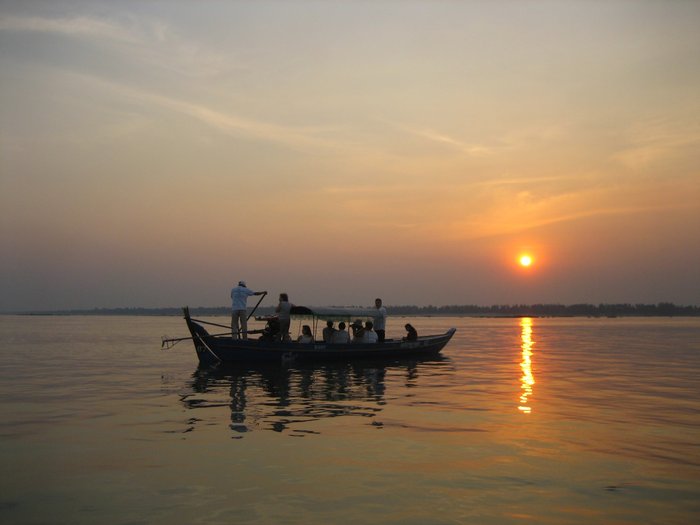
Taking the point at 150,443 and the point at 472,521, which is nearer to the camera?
the point at 472,521

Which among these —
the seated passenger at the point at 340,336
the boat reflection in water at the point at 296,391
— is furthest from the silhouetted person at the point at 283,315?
the seated passenger at the point at 340,336

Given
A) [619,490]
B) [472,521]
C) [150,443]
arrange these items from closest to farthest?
[472,521] → [619,490] → [150,443]

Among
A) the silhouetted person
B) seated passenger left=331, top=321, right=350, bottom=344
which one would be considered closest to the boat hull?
seated passenger left=331, top=321, right=350, bottom=344

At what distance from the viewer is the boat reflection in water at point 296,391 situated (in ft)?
52.3

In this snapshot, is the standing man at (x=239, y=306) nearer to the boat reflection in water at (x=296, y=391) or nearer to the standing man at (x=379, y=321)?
the boat reflection in water at (x=296, y=391)

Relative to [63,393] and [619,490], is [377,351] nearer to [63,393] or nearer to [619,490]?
[63,393]

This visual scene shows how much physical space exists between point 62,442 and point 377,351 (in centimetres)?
2075

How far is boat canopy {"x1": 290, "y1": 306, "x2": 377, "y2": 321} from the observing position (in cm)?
3130

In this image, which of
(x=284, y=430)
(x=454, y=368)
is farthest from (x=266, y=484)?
(x=454, y=368)

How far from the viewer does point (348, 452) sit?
12195 mm

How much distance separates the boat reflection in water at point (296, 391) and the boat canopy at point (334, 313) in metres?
2.56

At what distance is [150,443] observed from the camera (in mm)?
12992

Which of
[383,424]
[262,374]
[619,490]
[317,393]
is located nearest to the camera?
[619,490]

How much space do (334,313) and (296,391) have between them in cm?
1114
